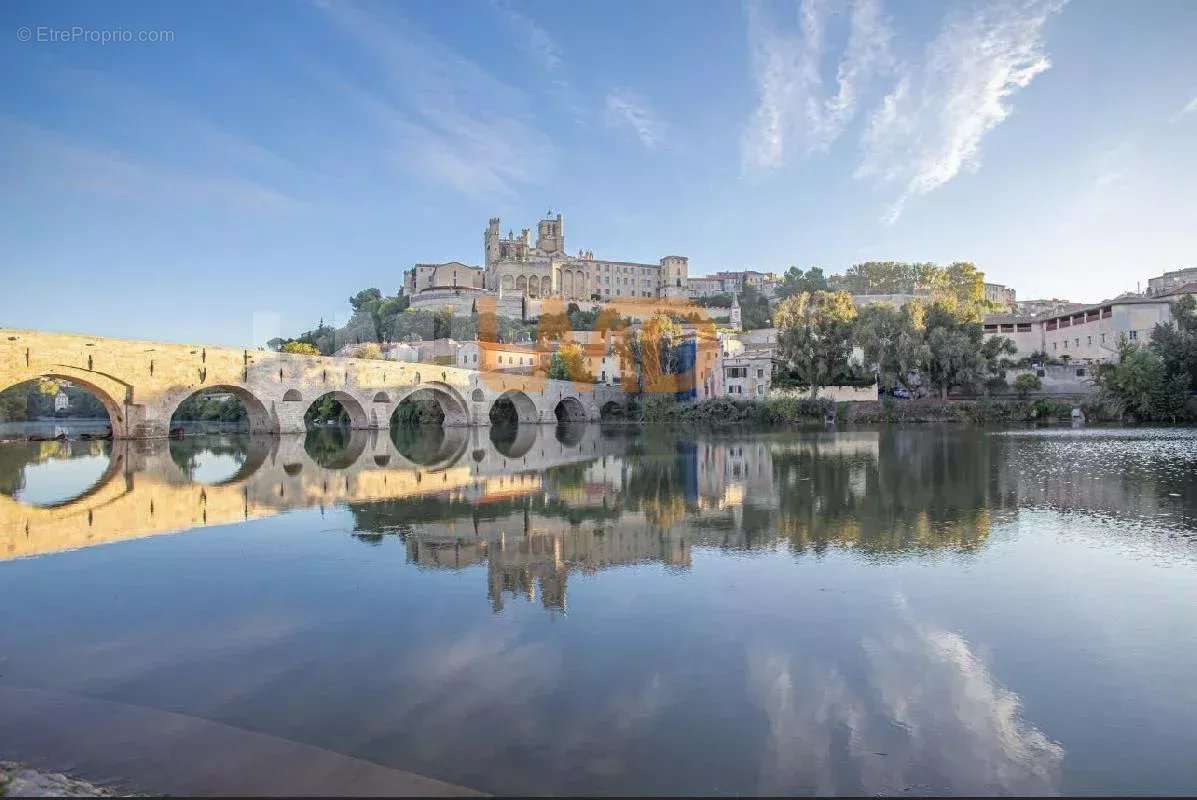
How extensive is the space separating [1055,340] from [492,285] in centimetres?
7813

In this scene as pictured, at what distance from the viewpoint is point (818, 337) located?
167ft

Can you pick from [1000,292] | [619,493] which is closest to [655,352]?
[619,493]

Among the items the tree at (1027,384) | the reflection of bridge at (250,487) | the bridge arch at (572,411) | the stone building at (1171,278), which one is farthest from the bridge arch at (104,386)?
the stone building at (1171,278)

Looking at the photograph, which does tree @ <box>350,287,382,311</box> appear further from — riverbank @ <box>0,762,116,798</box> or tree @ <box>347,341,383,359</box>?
riverbank @ <box>0,762,116,798</box>

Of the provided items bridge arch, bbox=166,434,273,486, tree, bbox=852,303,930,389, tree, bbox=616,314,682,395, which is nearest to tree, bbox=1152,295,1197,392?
tree, bbox=852,303,930,389

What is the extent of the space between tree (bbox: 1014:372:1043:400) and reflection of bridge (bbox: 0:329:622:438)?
3975 cm

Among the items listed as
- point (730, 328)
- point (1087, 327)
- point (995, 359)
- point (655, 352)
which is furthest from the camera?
point (730, 328)

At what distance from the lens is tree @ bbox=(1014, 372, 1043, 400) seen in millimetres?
51250

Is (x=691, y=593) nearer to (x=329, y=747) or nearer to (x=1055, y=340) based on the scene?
(x=329, y=747)

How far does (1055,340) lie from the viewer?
2213 inches

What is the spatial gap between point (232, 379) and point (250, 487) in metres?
18.5

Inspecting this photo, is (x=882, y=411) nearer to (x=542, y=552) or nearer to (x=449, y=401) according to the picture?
(x=449, y=401)

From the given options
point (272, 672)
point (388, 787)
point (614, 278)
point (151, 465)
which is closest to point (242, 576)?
point (272, 672)

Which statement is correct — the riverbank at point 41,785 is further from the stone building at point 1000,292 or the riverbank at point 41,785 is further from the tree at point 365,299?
the stone building at point 1000,292
